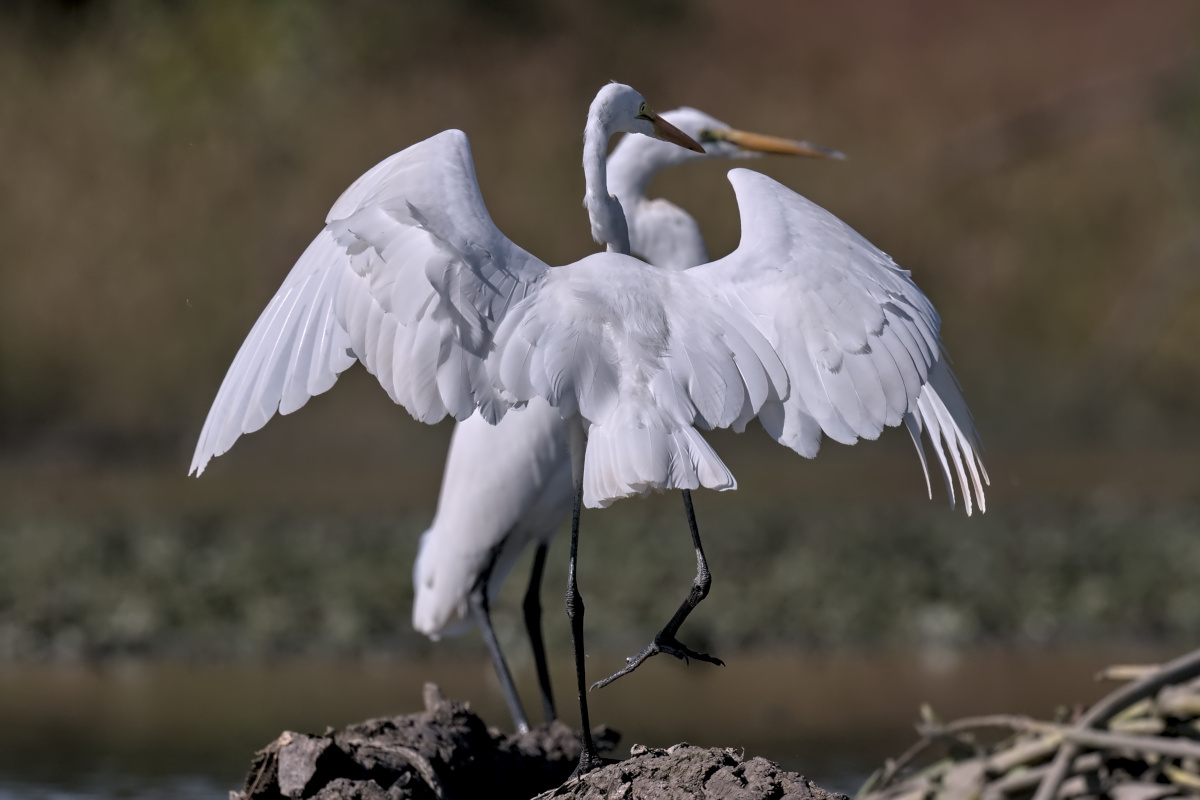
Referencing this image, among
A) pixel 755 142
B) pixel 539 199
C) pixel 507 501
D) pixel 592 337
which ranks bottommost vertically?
pixel 592 337

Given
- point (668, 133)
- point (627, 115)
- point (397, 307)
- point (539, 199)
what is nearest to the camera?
point (397, 307)

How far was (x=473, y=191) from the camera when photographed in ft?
11.2

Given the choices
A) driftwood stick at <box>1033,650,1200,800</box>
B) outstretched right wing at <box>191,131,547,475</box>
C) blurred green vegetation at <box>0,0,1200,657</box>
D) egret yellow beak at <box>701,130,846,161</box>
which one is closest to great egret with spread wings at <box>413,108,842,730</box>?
egret yellow beak at <box>701,130,846,161</box>

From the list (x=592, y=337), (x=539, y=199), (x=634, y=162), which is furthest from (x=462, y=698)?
(x=539, y=199)

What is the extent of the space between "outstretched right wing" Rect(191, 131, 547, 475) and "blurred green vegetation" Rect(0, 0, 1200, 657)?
5572 mm

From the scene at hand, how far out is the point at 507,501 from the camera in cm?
483

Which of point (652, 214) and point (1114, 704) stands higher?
point (652, 214)

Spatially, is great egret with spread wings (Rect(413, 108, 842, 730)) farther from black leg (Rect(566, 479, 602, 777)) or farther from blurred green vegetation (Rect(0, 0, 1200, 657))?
blurred green vegetation (Rect(0, 0, 1200, 657))

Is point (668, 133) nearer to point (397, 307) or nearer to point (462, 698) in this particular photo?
point (397, 307)

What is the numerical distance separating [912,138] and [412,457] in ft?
19.9

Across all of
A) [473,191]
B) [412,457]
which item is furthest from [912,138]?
[473,191]

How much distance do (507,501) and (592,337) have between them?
1.65m

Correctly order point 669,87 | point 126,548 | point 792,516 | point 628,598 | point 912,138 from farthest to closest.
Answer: point 669,87 < point 912,138 < point 792,516 < point 126,548 < point 628,598

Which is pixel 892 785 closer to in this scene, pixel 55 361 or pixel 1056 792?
pixel 1056 792
